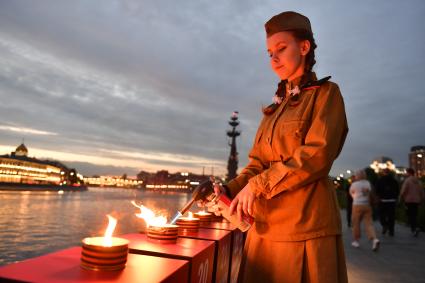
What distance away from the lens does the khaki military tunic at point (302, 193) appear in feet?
5.06

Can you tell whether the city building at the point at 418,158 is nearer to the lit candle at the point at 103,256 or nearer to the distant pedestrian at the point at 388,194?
the distant pedestrian at the point at 388,194

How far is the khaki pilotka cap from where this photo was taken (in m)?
1.85

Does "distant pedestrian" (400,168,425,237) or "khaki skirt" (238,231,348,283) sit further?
"distant pedestrian" (400,168,425,237)

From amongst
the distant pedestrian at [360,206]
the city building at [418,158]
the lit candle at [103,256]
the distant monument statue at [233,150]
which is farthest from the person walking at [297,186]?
the city building at [418,158]

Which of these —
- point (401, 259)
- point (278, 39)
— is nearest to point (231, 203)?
point (278, 39)

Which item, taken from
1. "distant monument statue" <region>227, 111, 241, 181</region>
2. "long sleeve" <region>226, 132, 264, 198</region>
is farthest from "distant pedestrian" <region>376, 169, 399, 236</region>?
"distant monument statue" <region>227, 111, 241, 181</region>

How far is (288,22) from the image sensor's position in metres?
1.86

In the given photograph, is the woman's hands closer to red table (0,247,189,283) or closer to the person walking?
the person walking

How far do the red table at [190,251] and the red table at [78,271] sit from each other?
0.13 m

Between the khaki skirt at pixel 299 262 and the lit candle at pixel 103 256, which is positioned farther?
the khaki skirt at pixel 299 262

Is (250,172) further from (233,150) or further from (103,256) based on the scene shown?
(233,150)

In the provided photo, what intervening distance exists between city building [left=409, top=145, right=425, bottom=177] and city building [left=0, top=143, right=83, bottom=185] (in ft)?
370

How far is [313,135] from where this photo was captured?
5.18 feet

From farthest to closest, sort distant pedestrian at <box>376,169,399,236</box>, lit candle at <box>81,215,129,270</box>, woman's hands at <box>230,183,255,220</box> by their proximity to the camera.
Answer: distant pedestrian at <box>376,169,399,236</box> < woman's hands at <box>230,183,255,220</box> < lit candle at <box>81,215,129,270</box>
